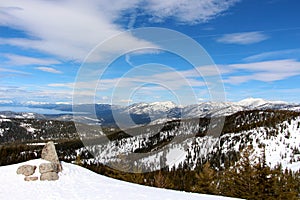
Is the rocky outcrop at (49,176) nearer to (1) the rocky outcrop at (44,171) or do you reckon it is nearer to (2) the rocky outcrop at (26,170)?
(1) the rocky outcrop at (44,171)

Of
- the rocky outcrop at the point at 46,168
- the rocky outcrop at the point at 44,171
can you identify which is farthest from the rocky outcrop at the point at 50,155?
the rocky outcrop at the point at 46,168

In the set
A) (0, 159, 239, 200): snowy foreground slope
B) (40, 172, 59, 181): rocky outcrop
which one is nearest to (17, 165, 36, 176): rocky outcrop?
(0, 159, 239, 200): snowy foreground slope

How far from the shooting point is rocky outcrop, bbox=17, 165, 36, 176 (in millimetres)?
25047

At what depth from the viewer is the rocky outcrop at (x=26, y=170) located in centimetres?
2505

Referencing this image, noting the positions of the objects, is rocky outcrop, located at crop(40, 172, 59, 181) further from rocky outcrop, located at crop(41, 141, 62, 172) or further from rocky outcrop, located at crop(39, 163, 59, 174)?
rocky outcrop, located at crop(41, 141, 62, 172)

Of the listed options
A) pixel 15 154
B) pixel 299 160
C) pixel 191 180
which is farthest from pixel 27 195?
pixel 15 154

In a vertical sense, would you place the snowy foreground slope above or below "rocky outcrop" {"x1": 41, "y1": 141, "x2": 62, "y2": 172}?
below

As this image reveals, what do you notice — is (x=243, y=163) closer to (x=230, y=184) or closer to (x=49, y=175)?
(x=230, y=184)

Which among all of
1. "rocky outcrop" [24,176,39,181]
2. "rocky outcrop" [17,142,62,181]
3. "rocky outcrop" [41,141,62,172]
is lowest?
"rocky outcrop" [24,176,39,181]

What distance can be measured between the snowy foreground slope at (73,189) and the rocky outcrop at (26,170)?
389 mm

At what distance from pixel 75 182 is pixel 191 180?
10686cm

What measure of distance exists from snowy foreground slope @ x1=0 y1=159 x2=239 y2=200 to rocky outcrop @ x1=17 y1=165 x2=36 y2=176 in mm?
389

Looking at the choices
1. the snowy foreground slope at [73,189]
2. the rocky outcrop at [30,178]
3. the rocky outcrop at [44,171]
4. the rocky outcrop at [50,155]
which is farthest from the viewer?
the rocky outcrop at [50,155]

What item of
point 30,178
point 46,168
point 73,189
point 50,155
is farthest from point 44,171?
point 73,189
